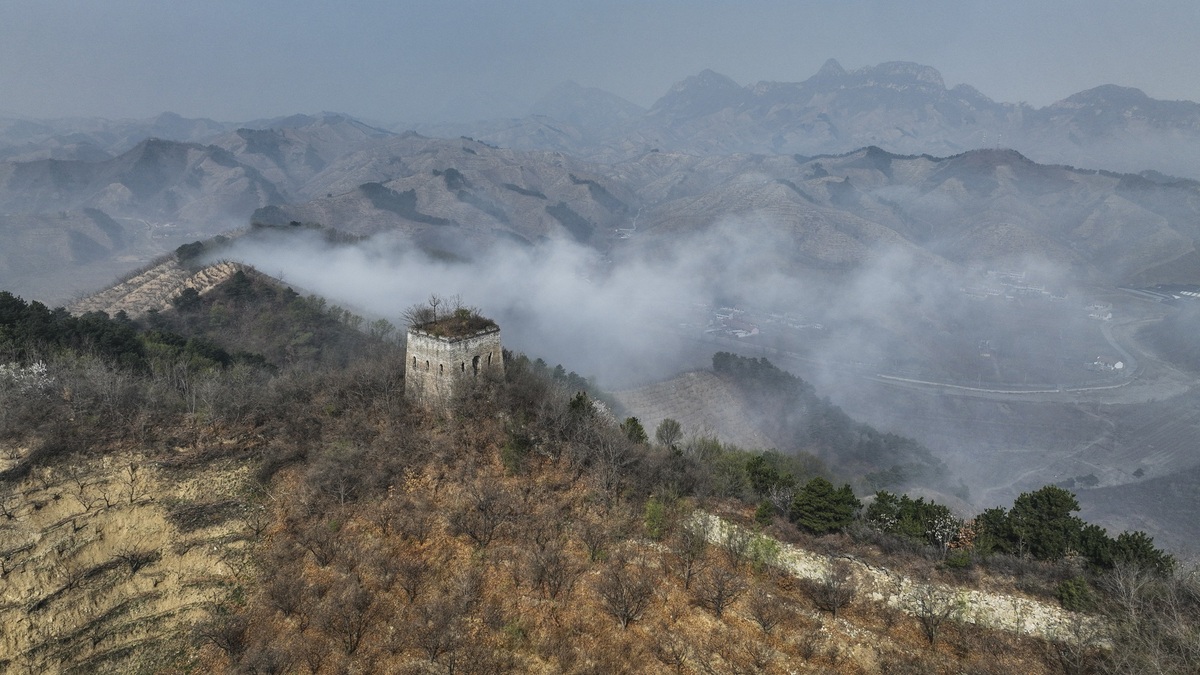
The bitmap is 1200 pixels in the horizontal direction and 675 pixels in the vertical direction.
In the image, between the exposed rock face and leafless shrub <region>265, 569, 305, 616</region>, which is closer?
the exposed rock face

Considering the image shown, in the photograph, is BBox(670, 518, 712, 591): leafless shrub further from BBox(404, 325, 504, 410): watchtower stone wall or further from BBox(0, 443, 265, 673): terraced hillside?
BBox(0, 443, 265, 673): terraced hillside

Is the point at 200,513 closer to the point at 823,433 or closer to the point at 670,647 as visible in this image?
the point at 670,647

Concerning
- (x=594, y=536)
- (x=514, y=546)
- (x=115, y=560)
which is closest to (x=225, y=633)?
(x=115, y=560)

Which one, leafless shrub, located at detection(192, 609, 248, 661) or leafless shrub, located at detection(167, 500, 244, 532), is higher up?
leafless shrub, located at detection(167, 500, 244, 532)

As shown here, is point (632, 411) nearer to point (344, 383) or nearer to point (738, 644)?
point (344, 383)

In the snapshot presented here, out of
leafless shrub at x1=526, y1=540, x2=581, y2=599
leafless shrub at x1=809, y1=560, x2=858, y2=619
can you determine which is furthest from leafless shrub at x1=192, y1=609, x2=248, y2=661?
leafless shrub at x1=809, y1=560, x2=858, y2=619

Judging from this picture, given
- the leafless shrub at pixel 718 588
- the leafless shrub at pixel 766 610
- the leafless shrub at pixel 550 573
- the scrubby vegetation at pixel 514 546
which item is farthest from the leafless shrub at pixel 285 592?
the leafless shrub at pixel 766 610

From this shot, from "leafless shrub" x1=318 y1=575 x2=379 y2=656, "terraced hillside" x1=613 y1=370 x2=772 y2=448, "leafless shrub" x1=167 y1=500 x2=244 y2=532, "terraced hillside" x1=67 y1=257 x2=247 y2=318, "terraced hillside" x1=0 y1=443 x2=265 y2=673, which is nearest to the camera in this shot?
"leafless shrub" x1=318 y1=575 x2=379 y2=656
